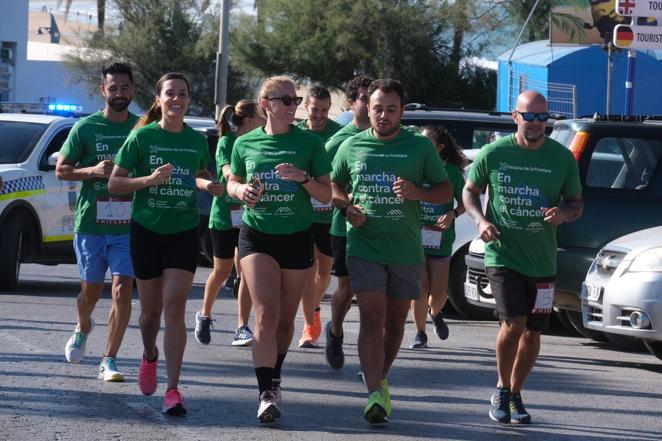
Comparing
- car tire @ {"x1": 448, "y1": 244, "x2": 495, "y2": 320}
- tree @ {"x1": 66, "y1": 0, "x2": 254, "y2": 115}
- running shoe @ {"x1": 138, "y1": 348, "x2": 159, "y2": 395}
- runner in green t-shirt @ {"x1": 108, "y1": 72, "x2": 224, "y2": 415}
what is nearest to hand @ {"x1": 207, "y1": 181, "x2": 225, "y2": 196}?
runner in green t-shirt @ {"x1": 108, "y1": 72, "x2": 224, "y2": 415}

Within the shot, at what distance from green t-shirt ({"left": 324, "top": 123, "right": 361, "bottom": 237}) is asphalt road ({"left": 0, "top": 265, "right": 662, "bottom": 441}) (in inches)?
39.5

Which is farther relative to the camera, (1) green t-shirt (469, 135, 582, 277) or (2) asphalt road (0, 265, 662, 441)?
(1) green t-shirt (469, 135, 582, 277)

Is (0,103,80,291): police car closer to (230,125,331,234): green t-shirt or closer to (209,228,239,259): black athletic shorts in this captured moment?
(209,228,239,259): black athletic shorts

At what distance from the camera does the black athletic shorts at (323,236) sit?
10.5 meters

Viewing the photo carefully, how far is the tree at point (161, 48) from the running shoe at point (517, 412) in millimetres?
36753

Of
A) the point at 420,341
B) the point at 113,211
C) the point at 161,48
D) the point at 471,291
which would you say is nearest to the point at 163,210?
the point at 113,211

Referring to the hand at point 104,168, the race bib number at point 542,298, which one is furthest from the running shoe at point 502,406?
the hand at point 104,168

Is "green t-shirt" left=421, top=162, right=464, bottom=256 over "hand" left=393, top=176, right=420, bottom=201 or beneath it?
beneath

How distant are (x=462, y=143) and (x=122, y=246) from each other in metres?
6.43

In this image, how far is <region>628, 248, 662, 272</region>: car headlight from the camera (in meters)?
10.1

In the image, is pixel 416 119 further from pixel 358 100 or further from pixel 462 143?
pixel 358 100

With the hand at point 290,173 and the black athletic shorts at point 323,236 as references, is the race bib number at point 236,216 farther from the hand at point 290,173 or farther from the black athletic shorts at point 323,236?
the hand at point 290,173

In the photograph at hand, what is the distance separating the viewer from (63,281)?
1574 cm

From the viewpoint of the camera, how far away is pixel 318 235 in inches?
415
